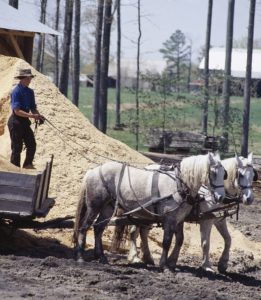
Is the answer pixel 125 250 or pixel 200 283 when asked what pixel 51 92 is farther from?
pixel 200 283

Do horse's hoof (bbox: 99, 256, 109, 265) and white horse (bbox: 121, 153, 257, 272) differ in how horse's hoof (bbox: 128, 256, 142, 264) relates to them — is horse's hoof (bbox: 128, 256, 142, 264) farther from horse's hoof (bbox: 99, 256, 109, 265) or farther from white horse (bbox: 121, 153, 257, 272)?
horse's hoof (bbox: 99, 256, 109, 265)

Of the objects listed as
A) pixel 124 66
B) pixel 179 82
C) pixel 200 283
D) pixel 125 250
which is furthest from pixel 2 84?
pixel 124 66

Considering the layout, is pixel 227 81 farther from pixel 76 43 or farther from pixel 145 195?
pixel 145 195

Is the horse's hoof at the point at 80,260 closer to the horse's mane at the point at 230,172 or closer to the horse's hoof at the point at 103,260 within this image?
the horse's hoof at the point at 103,260

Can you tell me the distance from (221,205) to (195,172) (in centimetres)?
95

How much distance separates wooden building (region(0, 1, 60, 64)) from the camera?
21234mm

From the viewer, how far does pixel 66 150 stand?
16844 millimetres

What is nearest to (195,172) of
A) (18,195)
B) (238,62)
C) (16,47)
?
(18,195)

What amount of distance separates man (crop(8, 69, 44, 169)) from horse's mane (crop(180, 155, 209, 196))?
234 centimetres

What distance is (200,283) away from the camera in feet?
40.0

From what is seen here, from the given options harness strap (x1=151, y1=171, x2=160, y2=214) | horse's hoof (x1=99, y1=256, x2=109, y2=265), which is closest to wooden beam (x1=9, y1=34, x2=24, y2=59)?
harness strap (x1=151, y1=171, x2=160, y2=214)

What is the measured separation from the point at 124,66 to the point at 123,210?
113 m

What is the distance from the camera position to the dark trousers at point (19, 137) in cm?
1388

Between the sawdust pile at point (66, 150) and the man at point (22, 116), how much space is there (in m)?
0.89
